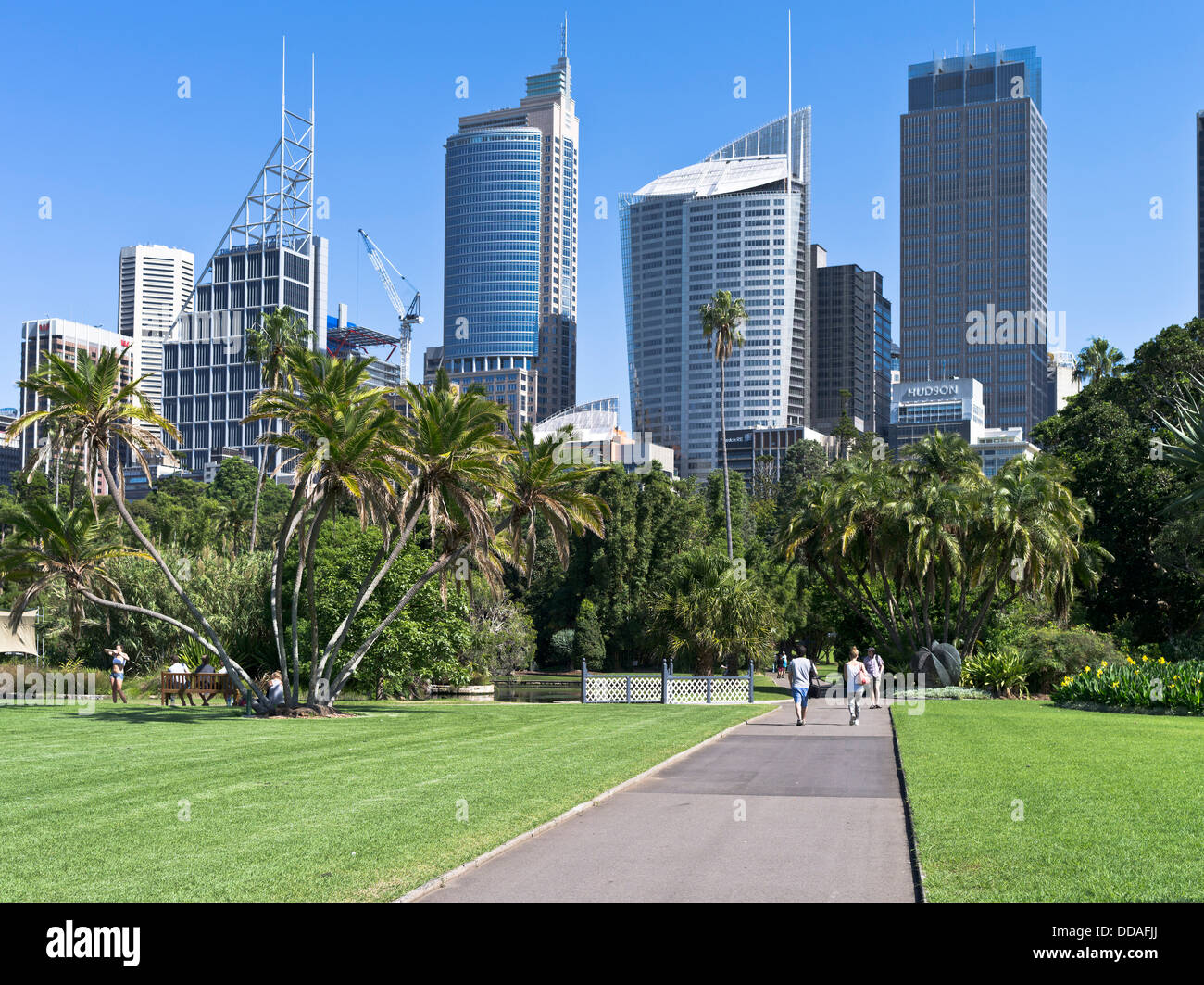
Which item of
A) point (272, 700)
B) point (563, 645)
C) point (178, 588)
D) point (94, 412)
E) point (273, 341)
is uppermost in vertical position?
point (273, 341)

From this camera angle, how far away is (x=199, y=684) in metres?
32.2

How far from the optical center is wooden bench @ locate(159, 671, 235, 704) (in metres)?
31.7

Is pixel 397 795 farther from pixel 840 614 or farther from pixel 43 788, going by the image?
pixel 840 614

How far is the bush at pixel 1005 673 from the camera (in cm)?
3897

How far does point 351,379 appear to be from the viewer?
2747 cm

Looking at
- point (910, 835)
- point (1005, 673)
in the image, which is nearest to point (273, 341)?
point (1005, 673)

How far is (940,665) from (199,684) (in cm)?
2550

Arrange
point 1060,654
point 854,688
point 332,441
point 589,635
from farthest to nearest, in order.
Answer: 1. point 589,635
2. point 1060,654
3. point 854,688
4. point 332,441

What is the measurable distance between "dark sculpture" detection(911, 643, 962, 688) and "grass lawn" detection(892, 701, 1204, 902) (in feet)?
62.4

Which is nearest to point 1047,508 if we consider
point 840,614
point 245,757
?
point 840,614

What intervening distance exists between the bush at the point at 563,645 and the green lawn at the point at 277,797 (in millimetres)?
51549

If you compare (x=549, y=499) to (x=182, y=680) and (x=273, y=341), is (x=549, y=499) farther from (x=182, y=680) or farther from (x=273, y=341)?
(x=273, y=341)

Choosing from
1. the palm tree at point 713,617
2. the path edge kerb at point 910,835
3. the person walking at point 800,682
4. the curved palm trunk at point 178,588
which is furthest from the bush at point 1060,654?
the curved palm trunk at point 178,588

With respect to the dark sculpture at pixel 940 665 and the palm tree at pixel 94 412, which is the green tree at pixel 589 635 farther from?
the palm tree at pixel 94 412
